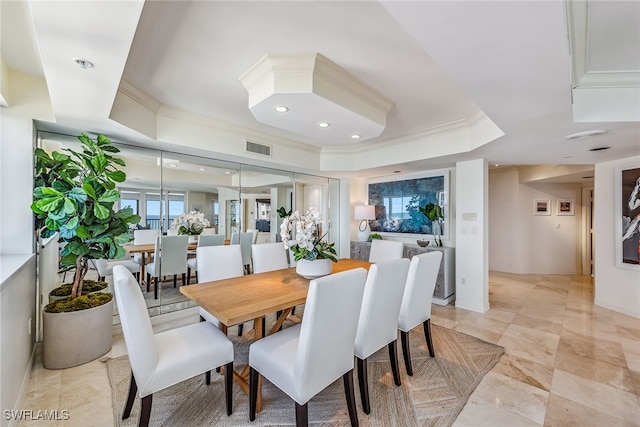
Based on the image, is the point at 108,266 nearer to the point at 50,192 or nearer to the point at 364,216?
the point at 50,192

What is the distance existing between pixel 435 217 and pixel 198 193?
370 cm

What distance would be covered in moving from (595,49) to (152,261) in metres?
4.83

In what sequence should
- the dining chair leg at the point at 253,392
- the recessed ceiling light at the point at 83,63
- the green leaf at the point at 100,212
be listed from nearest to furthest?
1. the recessed ceiling light at the point at 83,63
2. the dining chair leg at the point at 253,392
3. the green leaf at the point at 100,212

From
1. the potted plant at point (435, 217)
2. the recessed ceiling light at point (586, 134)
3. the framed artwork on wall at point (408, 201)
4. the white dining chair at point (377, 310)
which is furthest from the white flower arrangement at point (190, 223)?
the recessed ceiling light at point (586, 134)

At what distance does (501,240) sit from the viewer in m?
6.37

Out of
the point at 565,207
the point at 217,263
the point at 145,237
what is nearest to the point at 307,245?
the point at 217,263

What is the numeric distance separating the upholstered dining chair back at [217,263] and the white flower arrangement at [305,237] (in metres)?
0.68

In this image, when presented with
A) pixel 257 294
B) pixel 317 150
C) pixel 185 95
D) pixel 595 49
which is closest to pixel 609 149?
pixel 595 49

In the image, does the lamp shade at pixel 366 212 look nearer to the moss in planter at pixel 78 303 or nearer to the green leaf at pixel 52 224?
the moss in planter at pixel 78 303

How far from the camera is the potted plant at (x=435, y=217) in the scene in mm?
4391

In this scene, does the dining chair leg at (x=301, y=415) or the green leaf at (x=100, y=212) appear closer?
the dining chair leg at (x=301, y=415)

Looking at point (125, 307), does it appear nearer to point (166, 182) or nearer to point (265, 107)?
point (265, 107)

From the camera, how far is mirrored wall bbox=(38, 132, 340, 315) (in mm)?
3283

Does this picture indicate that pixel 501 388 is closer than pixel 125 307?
No
